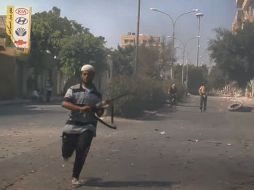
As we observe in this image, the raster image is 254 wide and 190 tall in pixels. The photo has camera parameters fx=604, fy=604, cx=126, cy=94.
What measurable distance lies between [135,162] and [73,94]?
3043 millimetres

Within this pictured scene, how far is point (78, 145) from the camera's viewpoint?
8406 millimetres

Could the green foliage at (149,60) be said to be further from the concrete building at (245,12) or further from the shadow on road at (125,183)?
the shadow on road at (125,183)

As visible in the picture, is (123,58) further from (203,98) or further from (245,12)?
(203,98)

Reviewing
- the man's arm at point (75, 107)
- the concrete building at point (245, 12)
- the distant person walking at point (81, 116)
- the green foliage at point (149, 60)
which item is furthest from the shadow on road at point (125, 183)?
the concrete building at point (245, 12)

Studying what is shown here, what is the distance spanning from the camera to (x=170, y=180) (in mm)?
9102

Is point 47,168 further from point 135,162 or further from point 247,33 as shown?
point 247,33

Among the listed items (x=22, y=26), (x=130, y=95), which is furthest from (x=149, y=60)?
(x=130, y=95)

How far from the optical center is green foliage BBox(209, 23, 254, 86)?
50844mm

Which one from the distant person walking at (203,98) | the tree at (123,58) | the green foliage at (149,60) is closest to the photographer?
the distant person walking at (203,98)

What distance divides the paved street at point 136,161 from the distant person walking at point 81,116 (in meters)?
0.47

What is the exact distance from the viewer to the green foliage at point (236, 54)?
50.8 m

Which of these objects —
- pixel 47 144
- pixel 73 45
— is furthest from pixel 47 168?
pixel 73 45

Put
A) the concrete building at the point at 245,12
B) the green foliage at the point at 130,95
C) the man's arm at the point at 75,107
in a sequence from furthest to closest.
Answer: the concrete building at the point at 245,12, the green foliage at the point at 130,95, the man's arm at the point at 75,107

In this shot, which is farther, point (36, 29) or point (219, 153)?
point (36, 29)
